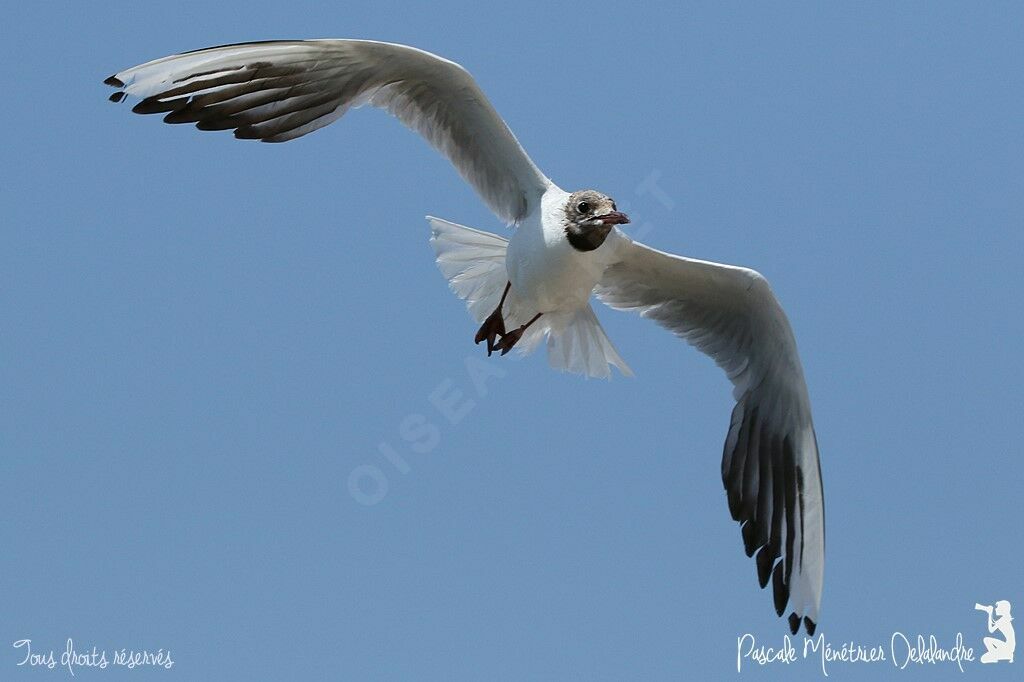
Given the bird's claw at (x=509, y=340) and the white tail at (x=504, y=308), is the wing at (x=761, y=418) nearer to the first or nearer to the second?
the white tail at (x=504, y=308)

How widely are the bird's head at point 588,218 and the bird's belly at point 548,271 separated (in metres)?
0.05

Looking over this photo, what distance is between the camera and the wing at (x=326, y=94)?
19.1ft

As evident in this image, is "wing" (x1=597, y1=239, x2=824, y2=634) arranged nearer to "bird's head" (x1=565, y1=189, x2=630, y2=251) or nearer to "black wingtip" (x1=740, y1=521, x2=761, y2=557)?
"black wingtip" (x1=740, y1=521, x2=761, y2=557)

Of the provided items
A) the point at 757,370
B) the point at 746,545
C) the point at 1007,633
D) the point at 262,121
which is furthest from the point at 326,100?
the point at 1007,633

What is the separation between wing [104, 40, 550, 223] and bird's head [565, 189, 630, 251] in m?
0.35

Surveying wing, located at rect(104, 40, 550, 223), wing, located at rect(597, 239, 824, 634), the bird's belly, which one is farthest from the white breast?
wing, located at rect(597, 239, 824, 634)

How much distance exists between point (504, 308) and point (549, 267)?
1.79 feet

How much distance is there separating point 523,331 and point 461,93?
3.78 ft

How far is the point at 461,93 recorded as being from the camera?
6250 mm

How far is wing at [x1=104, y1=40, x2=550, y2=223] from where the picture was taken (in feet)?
19.1

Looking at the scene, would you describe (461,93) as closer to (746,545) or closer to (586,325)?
(586,325)

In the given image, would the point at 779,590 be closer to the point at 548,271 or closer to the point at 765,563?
the point at 765,563

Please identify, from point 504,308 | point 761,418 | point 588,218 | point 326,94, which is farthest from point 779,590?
point 326,94

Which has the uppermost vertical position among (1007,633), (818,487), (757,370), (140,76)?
(140,76)
